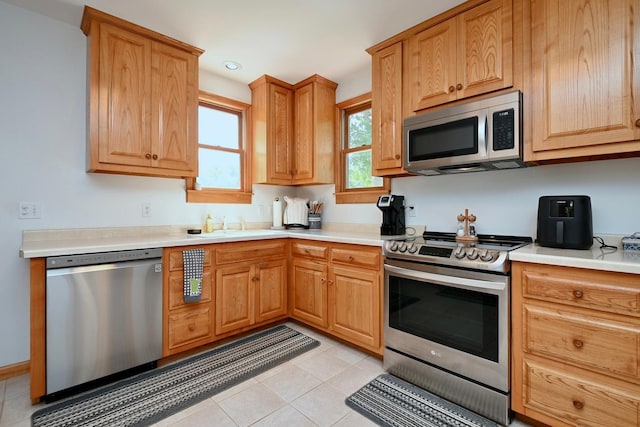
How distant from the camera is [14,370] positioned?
2.08 metres

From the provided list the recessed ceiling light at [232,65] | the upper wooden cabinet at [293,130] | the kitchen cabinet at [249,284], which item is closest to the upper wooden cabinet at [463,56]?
the upper wooden cabinet at [293,130]

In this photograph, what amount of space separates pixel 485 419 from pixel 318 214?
2323mm

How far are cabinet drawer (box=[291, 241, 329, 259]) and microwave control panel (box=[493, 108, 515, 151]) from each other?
149 cm

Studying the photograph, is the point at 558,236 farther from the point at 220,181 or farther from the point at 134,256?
the point at 220,181

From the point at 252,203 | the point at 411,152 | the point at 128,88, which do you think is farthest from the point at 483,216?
the point at 128,88

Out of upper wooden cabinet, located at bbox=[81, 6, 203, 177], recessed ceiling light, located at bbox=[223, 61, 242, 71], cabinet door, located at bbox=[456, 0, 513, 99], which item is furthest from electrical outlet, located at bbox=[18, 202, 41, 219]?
cabinet door, located at bbox=[456, 0, 513, 99]

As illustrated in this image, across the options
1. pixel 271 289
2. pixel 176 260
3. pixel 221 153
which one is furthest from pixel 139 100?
pixel 271 289

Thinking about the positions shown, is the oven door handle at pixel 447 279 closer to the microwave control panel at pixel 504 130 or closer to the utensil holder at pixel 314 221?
the microwave control panel at pixel 504 130

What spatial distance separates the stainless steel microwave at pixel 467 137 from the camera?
6.06ft

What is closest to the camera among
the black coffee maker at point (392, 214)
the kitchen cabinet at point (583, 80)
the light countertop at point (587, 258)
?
the light countertop at point (587, 258)

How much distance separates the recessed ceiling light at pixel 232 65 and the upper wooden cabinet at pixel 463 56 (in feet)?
5.46

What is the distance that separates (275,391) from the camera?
191 cm

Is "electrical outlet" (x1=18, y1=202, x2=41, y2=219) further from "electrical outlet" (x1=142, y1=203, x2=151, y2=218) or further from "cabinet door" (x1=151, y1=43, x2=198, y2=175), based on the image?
"cabinet door" (x1=151, y1=43, x2=198, y2=175)

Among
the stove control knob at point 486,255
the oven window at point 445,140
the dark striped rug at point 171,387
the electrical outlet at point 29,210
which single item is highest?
the oven window at point 445,140
